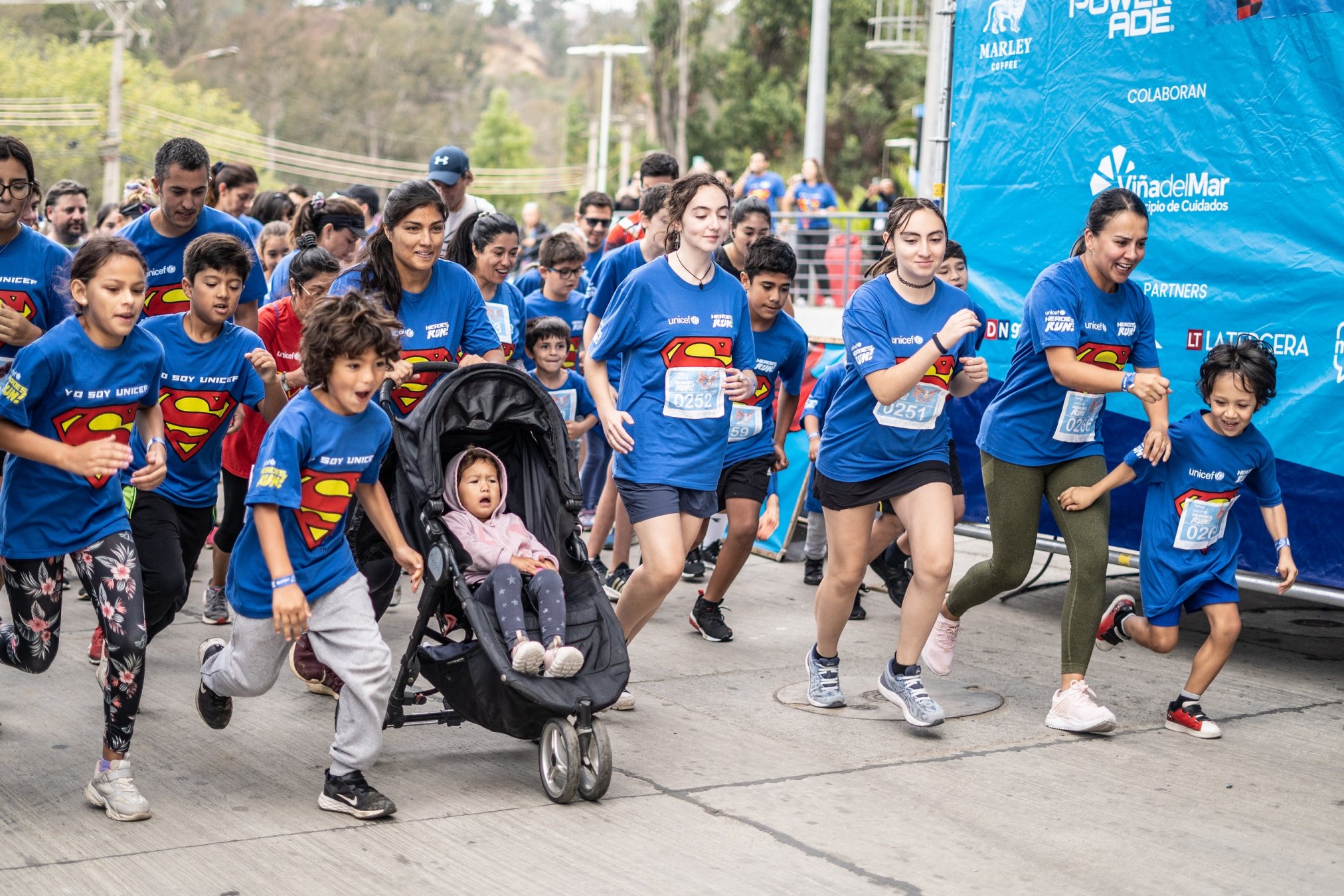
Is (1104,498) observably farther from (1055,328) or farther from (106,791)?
(106,791)

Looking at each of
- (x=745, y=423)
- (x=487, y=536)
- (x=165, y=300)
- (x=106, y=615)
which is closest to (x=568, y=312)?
(x=745, y=423)

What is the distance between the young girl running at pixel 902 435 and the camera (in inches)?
207

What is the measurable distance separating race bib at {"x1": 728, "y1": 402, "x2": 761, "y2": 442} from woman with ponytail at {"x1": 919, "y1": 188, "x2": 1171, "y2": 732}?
1.27m

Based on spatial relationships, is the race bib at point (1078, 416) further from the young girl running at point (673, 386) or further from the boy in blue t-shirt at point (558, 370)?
the boy in blue t-shirt at point (558, 370)

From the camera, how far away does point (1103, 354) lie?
560 cm

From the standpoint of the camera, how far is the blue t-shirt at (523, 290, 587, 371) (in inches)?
340

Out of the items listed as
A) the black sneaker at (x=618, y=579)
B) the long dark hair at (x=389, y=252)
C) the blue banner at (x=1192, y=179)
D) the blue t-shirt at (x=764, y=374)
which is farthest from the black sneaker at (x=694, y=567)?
the long dark hair at (x=389, y=252)

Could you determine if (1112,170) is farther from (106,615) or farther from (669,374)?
(106,615)

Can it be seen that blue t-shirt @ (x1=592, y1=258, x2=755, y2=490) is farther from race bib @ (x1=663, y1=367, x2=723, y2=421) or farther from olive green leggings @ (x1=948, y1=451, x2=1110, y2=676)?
olive green leggings @ (x1=948, y1=451, x2=1110, y2=676)

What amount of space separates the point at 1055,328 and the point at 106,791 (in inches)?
145

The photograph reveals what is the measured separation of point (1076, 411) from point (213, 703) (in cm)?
337

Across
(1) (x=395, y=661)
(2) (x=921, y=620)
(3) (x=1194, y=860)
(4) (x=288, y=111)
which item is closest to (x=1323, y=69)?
(2) (x=921, y=620)

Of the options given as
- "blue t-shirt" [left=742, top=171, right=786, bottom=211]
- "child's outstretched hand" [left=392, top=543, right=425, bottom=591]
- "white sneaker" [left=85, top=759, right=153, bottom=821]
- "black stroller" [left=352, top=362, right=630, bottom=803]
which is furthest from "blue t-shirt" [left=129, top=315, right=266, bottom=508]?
"blue t-shirt" [left=742, top=171, right=786, bottom=211]

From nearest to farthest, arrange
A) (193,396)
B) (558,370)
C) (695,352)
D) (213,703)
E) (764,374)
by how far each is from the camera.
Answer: (213,703)
(193,396)
(695,352)
(764,374)
(558,370)
